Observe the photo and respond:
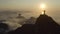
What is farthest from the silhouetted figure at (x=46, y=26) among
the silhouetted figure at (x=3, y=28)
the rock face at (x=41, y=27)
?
the silhouetted figure at (x=3, y=28)

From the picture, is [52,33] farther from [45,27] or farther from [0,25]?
[0,25]

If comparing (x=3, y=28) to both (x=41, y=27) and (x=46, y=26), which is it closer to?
(x=41, y=27)

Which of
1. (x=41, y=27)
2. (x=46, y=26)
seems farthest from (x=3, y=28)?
(x=46, y=26)

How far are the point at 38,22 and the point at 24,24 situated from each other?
1.51 feet

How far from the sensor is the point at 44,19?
30.8 feet

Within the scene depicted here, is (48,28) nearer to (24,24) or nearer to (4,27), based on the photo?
(24,24)

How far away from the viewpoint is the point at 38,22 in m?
9.06

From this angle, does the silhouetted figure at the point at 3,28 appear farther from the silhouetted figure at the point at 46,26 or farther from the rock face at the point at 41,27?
the silhouetted figure at the point at 46,26

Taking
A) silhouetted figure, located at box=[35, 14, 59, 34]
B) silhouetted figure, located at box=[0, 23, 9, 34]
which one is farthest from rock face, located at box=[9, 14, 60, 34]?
silhouetted figure, located at box=[0, 23, 9, 34]

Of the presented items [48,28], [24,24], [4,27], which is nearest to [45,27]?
[48,28]

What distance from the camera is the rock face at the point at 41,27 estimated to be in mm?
8914

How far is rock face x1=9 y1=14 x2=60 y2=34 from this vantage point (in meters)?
8.91

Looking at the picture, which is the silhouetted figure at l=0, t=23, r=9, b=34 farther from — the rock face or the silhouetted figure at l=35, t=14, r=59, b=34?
the silhouetted figure at l=35, t=14, r=59, b=34

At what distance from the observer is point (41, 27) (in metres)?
9.03
